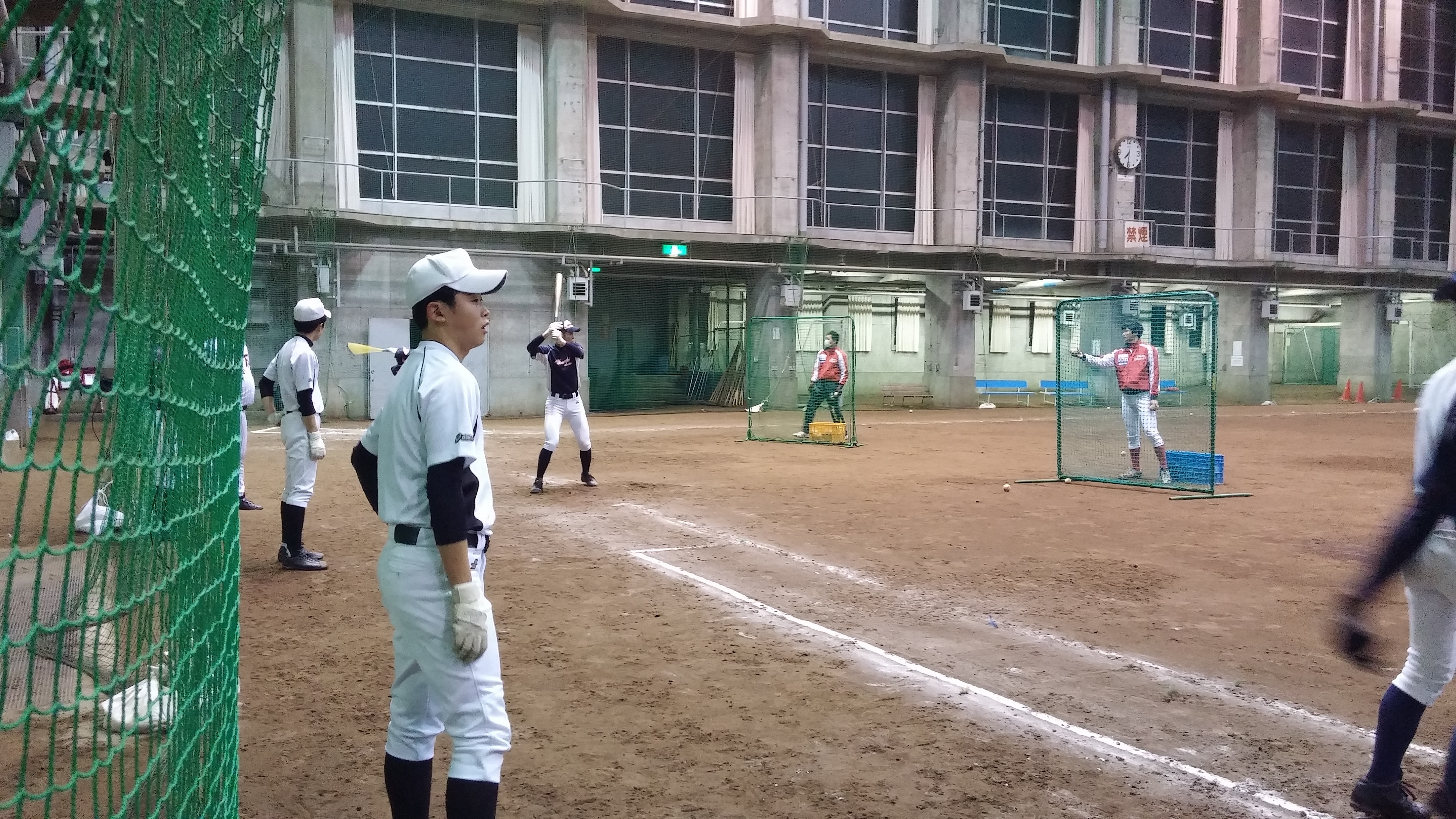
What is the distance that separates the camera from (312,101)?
991 inches

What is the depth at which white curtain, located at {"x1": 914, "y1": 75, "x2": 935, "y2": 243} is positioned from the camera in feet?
108

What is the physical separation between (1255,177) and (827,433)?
25.2m

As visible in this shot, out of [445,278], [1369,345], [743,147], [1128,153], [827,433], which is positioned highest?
[1128,153]

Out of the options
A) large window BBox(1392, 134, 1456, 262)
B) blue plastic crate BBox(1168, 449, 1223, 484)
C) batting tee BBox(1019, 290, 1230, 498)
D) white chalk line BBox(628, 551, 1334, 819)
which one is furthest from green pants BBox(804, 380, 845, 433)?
large window BBox(1392, 134, 1456, 262)

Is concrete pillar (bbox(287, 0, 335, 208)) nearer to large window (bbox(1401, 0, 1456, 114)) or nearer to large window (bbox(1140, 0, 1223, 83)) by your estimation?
large window (bbox(1140, 0, 1223, 83))

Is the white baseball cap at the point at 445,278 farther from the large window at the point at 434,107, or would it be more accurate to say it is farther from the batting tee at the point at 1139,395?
the large window at the point at 434,107

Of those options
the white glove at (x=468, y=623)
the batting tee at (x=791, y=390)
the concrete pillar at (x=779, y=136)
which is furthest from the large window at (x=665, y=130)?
the white glove at (x=468, y=623)

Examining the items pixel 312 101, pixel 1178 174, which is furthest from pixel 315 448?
pixel 1178 174

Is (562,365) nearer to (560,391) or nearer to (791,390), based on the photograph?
(560,391)

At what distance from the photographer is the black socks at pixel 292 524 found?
27.0ft

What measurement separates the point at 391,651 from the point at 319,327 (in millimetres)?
3439

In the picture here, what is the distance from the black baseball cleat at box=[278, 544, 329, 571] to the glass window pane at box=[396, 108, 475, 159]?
817 inches

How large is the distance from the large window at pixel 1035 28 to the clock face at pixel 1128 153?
11.7ft

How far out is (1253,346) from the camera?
36562 mm
